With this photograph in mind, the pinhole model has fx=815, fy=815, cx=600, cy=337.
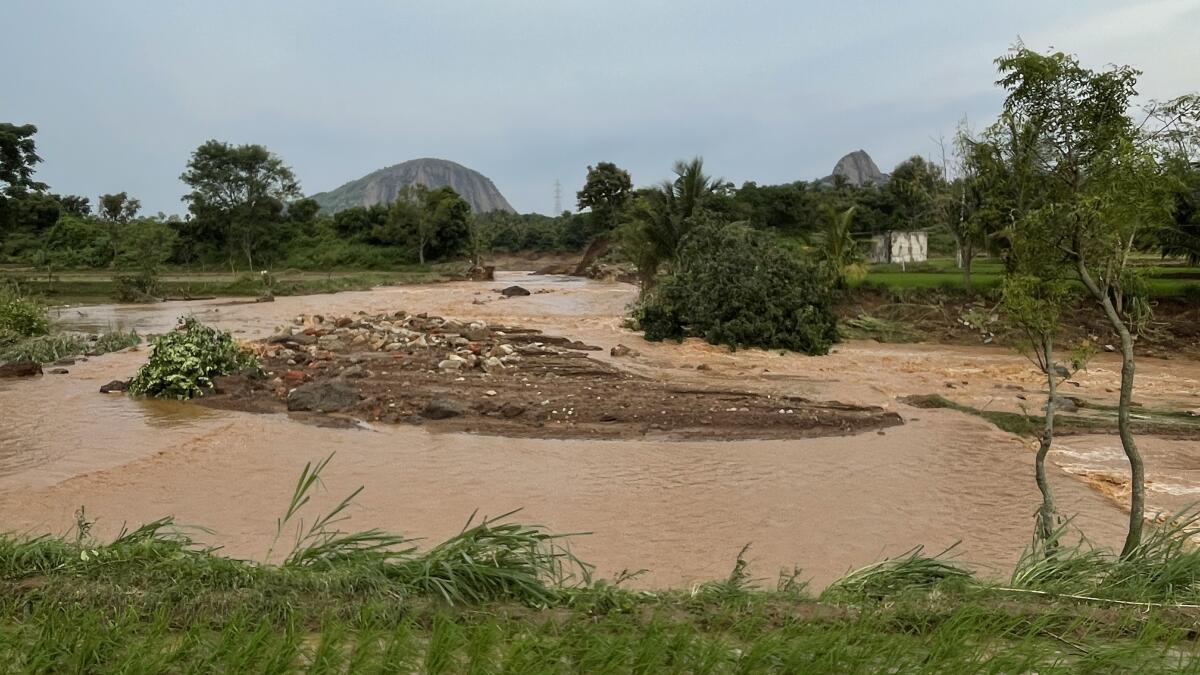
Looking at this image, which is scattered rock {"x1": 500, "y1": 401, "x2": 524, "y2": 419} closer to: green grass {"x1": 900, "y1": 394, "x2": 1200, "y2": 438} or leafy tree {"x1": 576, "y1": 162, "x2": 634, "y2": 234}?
green grass {"x1": 900, "y1": 394, "x2": 1200, "y2": 438}

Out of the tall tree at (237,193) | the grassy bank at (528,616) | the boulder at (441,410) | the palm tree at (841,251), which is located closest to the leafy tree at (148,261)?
the tall tree at (237,193)

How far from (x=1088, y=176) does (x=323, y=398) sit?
10.3 metres

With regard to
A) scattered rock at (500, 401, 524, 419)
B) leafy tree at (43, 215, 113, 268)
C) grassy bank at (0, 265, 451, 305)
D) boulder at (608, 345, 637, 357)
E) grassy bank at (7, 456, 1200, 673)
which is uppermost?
leafy tree at (43, 215, 113, 268)

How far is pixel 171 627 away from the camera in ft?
12.0

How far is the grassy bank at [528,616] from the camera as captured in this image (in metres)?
3.16

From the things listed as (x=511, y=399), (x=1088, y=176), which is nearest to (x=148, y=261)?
(x=511, y=399)

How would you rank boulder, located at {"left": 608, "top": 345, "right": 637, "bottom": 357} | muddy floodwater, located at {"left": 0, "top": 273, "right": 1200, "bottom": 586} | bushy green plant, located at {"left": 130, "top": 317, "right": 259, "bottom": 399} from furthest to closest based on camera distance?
1. boulder, located at {"left": 608, "top": 345, "right": 637, "bottom": 357}
2. bushy green plant, located at {"left": 130, "top": 317, "right": 259, "bottom": 399}
3. muddy floodwater, located at {"left": 0, "top": 273, "right": 1200, "bottom": 586}

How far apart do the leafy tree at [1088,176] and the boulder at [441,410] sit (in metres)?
8.08

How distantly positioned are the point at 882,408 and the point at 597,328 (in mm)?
13372

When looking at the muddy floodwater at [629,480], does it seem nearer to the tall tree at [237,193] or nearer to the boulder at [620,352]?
the boulder at [620,352]

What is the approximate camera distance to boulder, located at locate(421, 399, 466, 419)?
1144 cm

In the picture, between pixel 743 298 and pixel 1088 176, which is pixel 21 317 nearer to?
pixel 743 298

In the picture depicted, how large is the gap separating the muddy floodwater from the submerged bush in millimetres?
5081

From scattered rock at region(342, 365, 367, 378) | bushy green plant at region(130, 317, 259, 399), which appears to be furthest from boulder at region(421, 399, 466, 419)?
bushy green plant at region(130, 317, 259, 399)
